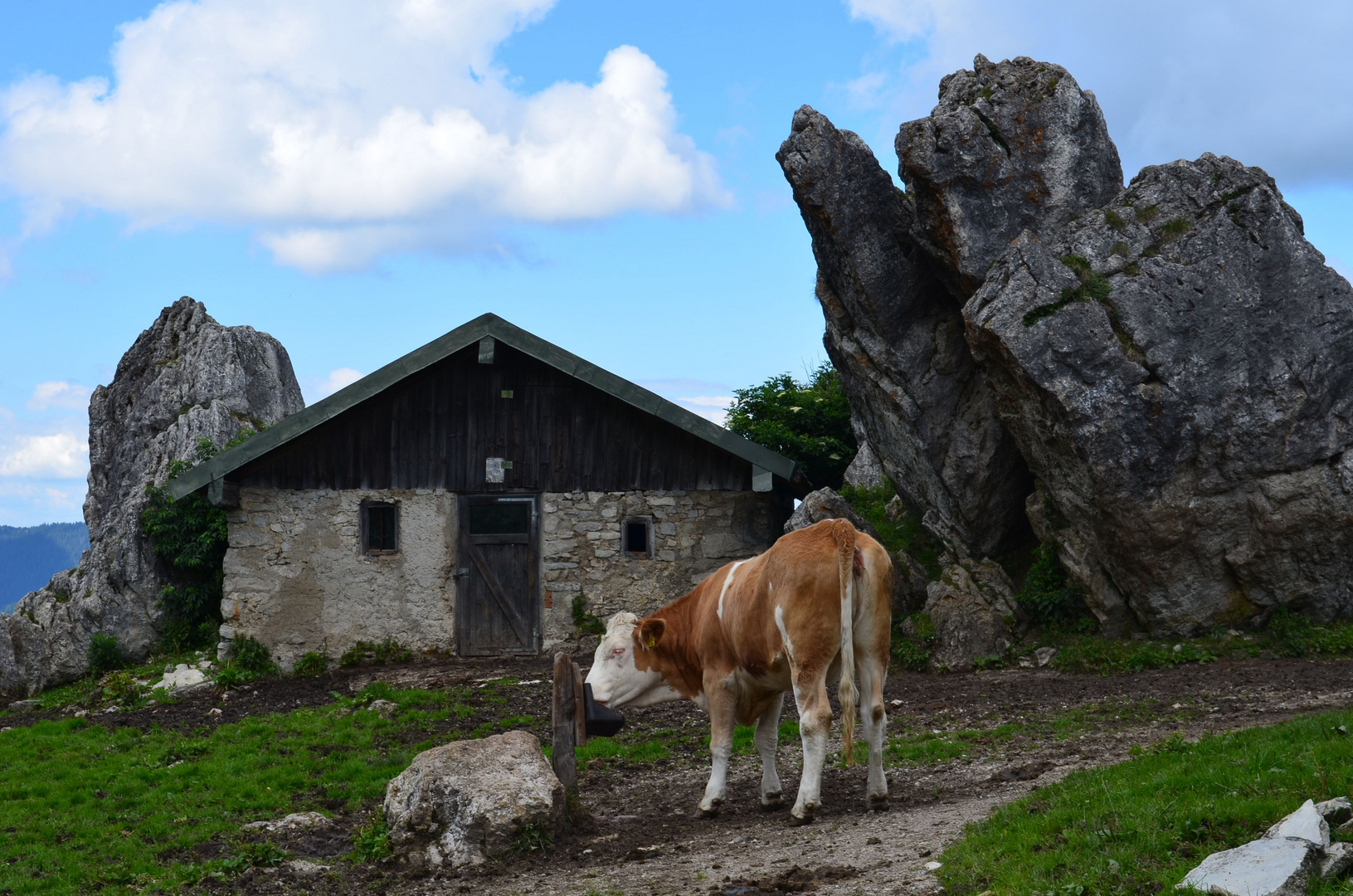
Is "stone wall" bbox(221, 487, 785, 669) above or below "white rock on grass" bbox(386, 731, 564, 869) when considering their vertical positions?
above

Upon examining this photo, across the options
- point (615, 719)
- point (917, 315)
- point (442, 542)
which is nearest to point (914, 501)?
point (917, 315)

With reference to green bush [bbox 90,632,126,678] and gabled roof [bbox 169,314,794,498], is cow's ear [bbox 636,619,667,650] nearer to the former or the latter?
gabled roof [bbox 169,314,794,498]

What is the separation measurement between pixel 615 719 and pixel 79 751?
6.93 meters

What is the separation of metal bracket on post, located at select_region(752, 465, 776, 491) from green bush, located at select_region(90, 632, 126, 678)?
390 inches

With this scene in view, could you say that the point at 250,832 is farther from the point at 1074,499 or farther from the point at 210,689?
the point at 1074,499

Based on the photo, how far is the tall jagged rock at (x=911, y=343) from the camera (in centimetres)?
1515

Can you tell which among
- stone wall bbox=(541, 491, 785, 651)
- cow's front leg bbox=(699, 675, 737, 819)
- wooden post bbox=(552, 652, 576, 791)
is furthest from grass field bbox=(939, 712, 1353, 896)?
stone wall bbox=(541, 491, 785, 651)

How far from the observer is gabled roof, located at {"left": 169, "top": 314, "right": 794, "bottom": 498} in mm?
15203

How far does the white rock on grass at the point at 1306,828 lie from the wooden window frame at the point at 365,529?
1291 centimetres

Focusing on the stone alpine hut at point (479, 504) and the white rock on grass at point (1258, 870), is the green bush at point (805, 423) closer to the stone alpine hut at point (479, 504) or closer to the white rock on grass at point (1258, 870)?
the stone alpine hut at point (479, 504)

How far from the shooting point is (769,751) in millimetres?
8117

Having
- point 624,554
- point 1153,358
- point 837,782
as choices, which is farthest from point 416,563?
point 1153,358

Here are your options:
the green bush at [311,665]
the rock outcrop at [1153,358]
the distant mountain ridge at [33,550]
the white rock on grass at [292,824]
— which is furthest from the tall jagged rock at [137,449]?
the distant mountain ridge at [33,550]

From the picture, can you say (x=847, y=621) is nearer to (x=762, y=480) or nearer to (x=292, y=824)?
(x=292, y=824)
